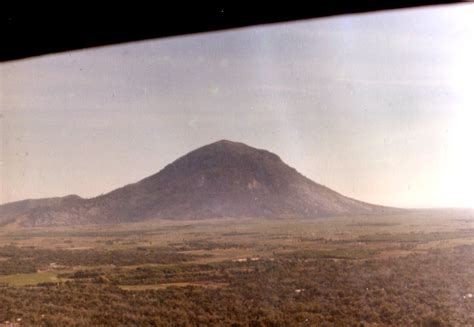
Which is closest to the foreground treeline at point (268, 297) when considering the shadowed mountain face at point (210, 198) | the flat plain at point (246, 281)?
the flat plain at point (246, 281)

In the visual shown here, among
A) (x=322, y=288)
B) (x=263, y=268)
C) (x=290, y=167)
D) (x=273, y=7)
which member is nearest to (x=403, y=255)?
(x=263, y=268)

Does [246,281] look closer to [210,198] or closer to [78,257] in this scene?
[78,257]

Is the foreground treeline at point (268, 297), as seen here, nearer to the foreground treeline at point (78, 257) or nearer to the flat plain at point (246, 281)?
the flat plain at point (246, 281)

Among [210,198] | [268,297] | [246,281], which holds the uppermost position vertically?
[210,198]

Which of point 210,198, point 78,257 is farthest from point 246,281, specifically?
point 210,198

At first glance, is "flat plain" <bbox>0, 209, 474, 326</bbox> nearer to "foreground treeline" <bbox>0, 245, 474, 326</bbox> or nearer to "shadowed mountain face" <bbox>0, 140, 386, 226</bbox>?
"foreground treeline" <bbox>0, 245, 474, 326</bbox>

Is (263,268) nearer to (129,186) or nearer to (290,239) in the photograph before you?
(290,239)
